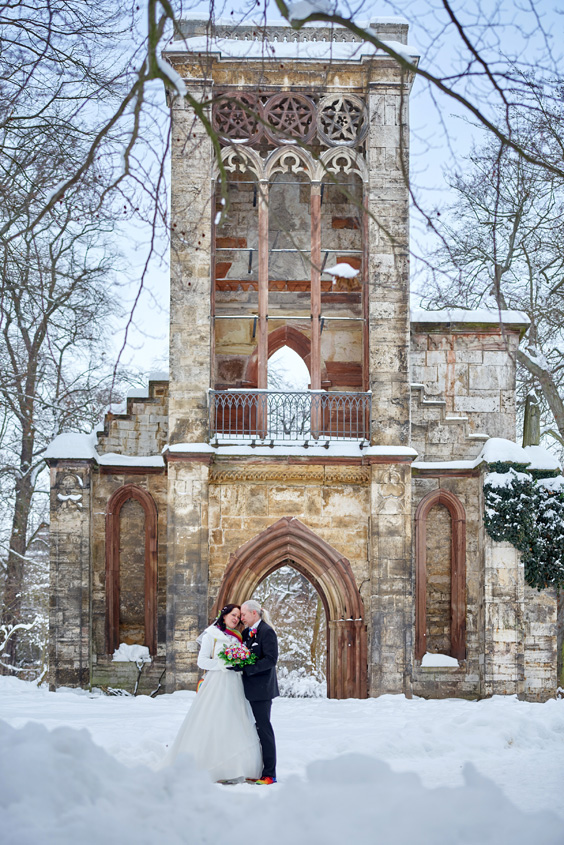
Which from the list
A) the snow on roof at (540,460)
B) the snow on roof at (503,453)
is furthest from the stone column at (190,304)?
the snow on roof at (540,460)

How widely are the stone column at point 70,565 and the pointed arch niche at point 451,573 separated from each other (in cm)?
461

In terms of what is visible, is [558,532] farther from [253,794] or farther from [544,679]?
[253,794]

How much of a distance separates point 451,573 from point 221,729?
826 cm

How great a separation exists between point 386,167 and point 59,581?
7.34 meters

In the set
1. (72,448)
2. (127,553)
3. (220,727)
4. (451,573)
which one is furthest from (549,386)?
(220,727)

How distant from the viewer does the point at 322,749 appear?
30.3ft

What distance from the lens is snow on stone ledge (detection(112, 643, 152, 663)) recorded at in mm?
15234

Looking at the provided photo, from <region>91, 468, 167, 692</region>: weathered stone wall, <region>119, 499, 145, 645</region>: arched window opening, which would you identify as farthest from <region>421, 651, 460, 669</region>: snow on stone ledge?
<region>119, 499, 145, 645</region>: arched window opening

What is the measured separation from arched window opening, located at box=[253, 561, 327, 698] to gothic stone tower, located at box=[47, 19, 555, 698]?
13.3 metres

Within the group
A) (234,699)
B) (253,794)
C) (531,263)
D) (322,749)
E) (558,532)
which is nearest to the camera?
(253,794)

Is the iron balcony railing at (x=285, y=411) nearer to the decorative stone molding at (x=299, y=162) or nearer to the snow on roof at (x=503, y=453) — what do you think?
the snow on roof at (x=503, y=453)

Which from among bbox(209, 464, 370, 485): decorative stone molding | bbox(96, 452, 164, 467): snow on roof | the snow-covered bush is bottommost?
the snow-covered bush

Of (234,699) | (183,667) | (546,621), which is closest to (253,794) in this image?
(234,699)

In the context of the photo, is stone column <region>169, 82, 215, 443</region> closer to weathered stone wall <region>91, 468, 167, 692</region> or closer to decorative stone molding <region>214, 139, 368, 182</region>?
decorative stone molding <region>214, 139, 368, 182</region>
